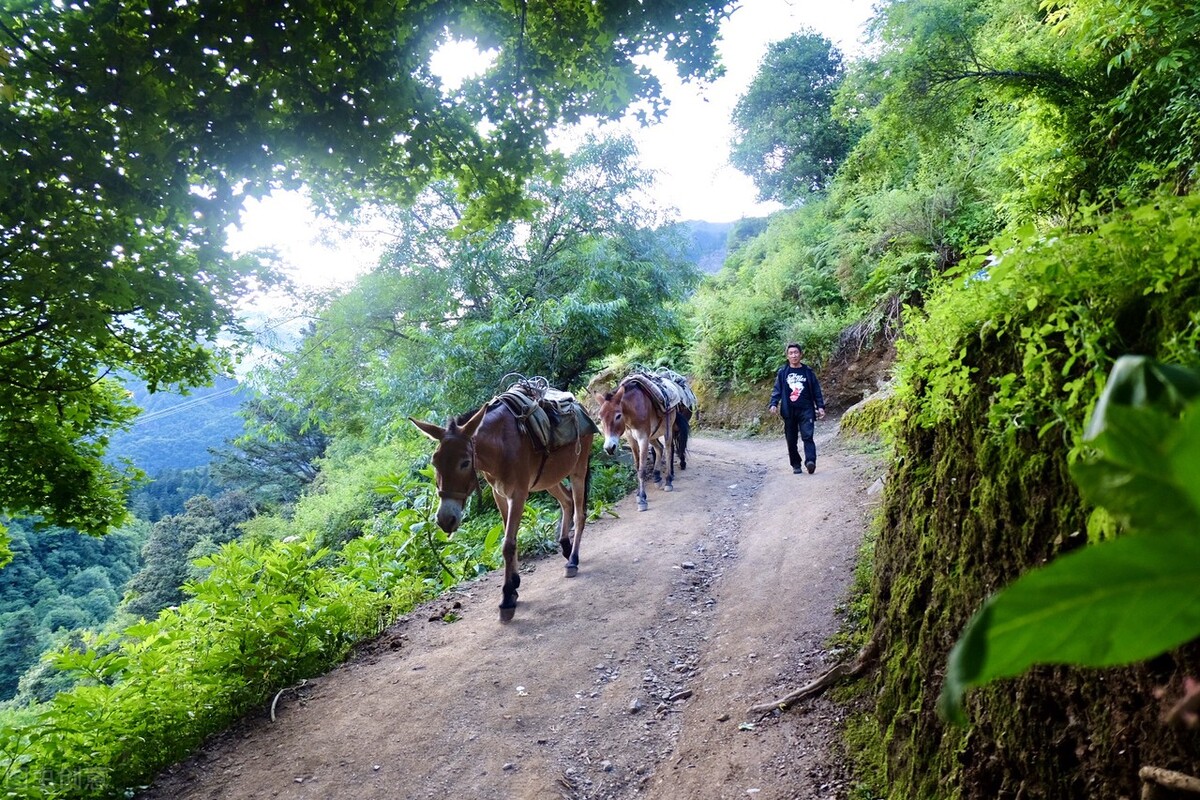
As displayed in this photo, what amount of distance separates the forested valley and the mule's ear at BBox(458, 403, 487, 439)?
1.63 m

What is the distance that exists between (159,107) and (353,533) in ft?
48.8

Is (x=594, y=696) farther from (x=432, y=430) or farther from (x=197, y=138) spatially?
(x=197, y=138)

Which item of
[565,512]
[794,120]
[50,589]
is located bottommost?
[50,589]

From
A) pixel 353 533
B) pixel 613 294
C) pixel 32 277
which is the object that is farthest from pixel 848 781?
pixel 353 533

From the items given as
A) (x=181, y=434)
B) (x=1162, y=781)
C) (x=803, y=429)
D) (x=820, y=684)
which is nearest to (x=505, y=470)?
(x=820, y=684)

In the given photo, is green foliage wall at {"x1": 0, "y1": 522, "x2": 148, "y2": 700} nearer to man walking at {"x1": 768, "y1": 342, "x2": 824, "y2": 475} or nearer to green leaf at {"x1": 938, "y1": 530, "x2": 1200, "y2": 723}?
man walking at {"x1": 768, "y1": 342, "x2": 824, "y2": 475}

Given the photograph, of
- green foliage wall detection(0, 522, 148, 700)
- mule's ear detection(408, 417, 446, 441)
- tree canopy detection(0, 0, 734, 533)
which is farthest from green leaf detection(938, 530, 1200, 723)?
green foliage wall detection(0, 522, 148, 700)

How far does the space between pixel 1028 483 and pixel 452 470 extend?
4.12 metres

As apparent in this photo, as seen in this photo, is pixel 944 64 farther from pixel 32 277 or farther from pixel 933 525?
pixel 32 277

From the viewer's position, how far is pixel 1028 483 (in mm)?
1886

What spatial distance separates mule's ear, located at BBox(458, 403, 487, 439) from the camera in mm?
5156

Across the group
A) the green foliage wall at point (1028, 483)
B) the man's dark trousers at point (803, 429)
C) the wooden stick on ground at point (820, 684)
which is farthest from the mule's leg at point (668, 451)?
the green foliage wall at point (1028, 483)

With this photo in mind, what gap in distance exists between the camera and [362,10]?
3.74 m

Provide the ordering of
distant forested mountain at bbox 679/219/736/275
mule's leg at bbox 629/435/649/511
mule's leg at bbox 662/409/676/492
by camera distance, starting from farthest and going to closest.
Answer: distant forested mountain at bbox 679/219/736/275
mule's leg at bbox 662/409/676/492
mule's leg at bbox 629/435/649/511
